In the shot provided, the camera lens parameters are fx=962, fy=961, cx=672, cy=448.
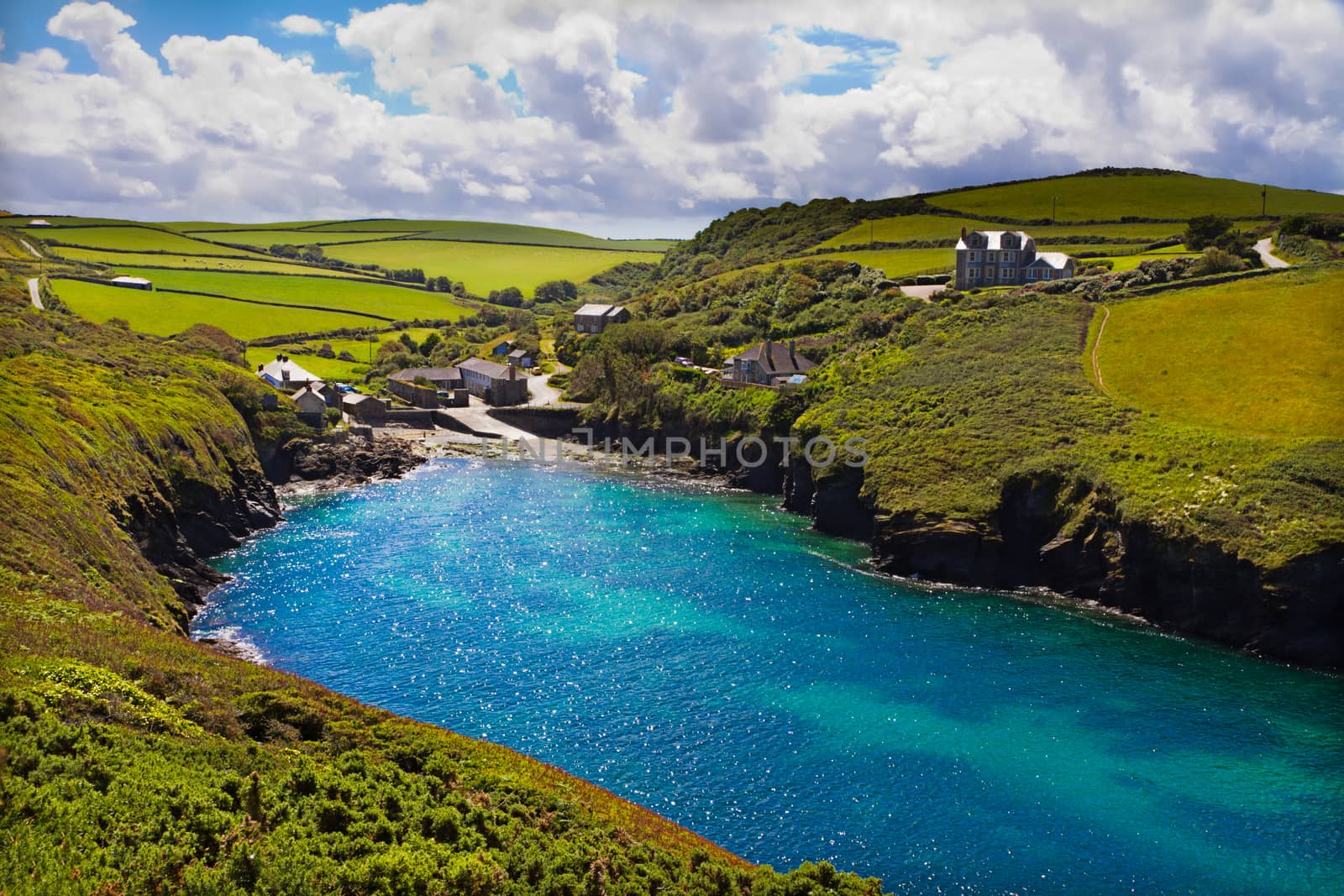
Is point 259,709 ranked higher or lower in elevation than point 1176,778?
higher

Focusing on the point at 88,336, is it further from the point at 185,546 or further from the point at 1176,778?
the point at 1176,778

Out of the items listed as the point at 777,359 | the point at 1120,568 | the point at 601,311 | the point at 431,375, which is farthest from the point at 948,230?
the point at 1120,568

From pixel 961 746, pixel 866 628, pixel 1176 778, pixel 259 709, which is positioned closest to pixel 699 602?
pixel 866 628

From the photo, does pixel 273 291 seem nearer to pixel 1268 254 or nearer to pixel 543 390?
pixel 543 390

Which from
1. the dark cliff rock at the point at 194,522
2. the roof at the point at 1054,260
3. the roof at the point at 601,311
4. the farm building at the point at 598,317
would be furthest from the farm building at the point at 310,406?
the roof at the point at 1054,260

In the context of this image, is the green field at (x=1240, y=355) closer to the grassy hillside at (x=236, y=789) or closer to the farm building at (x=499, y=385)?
the grassy hillside at (x=236, y=789)

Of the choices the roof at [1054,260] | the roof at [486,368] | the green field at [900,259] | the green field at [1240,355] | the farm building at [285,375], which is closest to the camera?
the green field at [1240,355]
